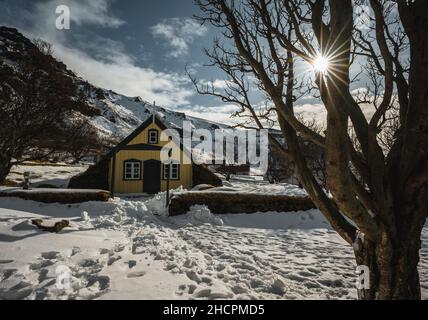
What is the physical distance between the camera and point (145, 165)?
19.3 meters

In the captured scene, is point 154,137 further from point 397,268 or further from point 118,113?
point 118,113

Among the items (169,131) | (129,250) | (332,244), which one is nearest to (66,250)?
(129,250)

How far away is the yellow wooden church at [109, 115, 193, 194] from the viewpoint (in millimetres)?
18812

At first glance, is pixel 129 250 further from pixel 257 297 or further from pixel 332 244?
pixel 332 244

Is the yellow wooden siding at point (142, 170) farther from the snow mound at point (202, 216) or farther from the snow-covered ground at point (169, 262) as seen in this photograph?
the snow-covered ground at point (169, 262)

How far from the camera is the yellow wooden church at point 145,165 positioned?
18.8 m

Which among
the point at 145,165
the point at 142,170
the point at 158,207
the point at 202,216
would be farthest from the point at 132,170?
the point at 202,216

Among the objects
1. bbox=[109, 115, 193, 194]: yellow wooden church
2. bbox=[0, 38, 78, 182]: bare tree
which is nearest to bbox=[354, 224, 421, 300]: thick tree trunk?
bbox=[0, 38, 78, 182]: bare tree

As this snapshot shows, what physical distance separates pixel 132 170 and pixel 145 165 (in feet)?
3.46

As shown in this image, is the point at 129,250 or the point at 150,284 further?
the point at 129,250

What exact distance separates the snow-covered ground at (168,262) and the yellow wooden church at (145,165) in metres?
10.9

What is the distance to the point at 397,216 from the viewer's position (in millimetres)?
2348

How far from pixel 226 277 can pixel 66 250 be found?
121 inches

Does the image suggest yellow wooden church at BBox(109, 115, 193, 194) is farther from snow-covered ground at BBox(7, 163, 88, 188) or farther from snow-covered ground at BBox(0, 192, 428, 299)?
snow-covered ground at BBox(0, 192, 428, 299)
